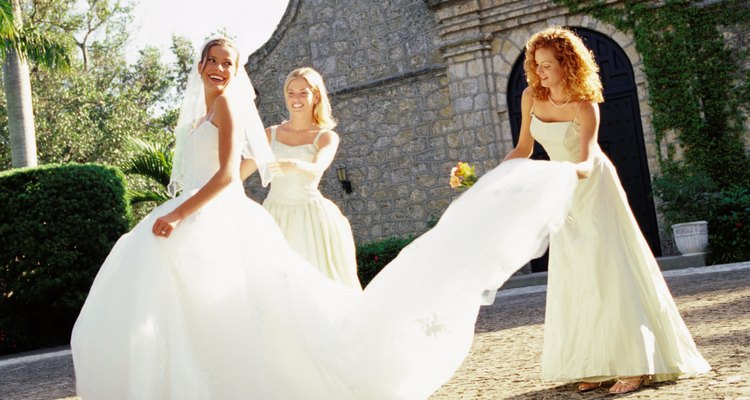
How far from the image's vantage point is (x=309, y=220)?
186 inches

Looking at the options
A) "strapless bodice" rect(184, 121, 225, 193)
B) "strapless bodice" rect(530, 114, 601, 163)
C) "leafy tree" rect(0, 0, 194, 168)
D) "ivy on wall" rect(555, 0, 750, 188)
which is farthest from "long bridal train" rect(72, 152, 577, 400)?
"leafy tree" rect(0, 0, 194, 168)

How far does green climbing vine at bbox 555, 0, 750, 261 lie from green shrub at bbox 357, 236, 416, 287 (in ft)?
12.1

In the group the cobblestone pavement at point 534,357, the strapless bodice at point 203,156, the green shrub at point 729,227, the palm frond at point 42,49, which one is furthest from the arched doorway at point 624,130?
the strapless bodice at point 203,156

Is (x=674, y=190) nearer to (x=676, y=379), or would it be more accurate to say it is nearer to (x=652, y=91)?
(x=652, y=91)

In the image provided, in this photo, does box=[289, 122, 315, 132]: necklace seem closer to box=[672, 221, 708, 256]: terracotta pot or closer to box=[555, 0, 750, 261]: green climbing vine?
box=[672, 221, 708, 256]: terracotta pot

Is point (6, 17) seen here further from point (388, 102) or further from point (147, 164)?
point (388, 102)

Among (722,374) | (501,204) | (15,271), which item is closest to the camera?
(501,204)

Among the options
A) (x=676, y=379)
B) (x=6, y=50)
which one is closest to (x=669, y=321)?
(x=676, y=379)

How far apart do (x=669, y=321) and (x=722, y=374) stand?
319mm

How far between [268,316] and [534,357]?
7.38ft

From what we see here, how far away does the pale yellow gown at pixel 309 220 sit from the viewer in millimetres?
4707

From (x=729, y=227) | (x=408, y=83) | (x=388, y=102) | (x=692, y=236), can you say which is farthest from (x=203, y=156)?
(x=388, y=102)

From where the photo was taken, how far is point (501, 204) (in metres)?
3.38

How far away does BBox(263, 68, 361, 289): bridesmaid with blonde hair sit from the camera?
471 centimetres
